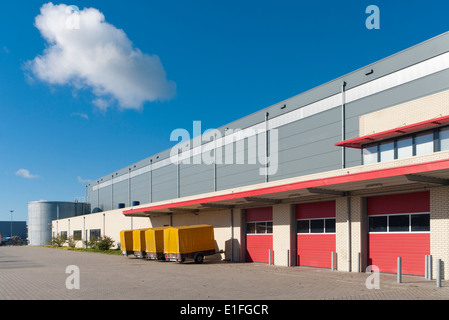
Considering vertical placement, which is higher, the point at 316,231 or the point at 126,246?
the point at 316,231

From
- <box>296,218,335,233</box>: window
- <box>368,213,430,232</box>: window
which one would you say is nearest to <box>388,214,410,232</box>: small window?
<box>368,213,430,232</box>: window

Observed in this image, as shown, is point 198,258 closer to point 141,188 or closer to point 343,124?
point 343,124

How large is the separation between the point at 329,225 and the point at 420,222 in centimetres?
489

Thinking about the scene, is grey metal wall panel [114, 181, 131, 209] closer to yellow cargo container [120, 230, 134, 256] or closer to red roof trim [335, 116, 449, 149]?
yellow cargo container [120, 230, 134, 256]

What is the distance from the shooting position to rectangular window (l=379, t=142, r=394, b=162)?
20.2 meters

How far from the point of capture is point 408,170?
1455 centimetres

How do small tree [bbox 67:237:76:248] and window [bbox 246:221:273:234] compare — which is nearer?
window [bbox 246:221:273:234]

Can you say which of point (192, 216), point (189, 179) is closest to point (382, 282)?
point (192, 216)

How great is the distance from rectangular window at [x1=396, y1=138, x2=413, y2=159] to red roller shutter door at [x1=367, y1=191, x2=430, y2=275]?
7.83 feet

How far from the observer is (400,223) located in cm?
1784

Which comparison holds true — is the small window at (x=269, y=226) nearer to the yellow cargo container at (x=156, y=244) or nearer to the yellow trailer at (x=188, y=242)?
the yellow trailer at (x=188, y=242)

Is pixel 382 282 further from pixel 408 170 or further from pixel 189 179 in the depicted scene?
pixel 189 179

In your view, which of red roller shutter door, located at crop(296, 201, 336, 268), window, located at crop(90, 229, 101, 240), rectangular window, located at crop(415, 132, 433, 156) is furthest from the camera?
window, located at crop(90, 229, 101, 240)

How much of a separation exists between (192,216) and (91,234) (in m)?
26.9
